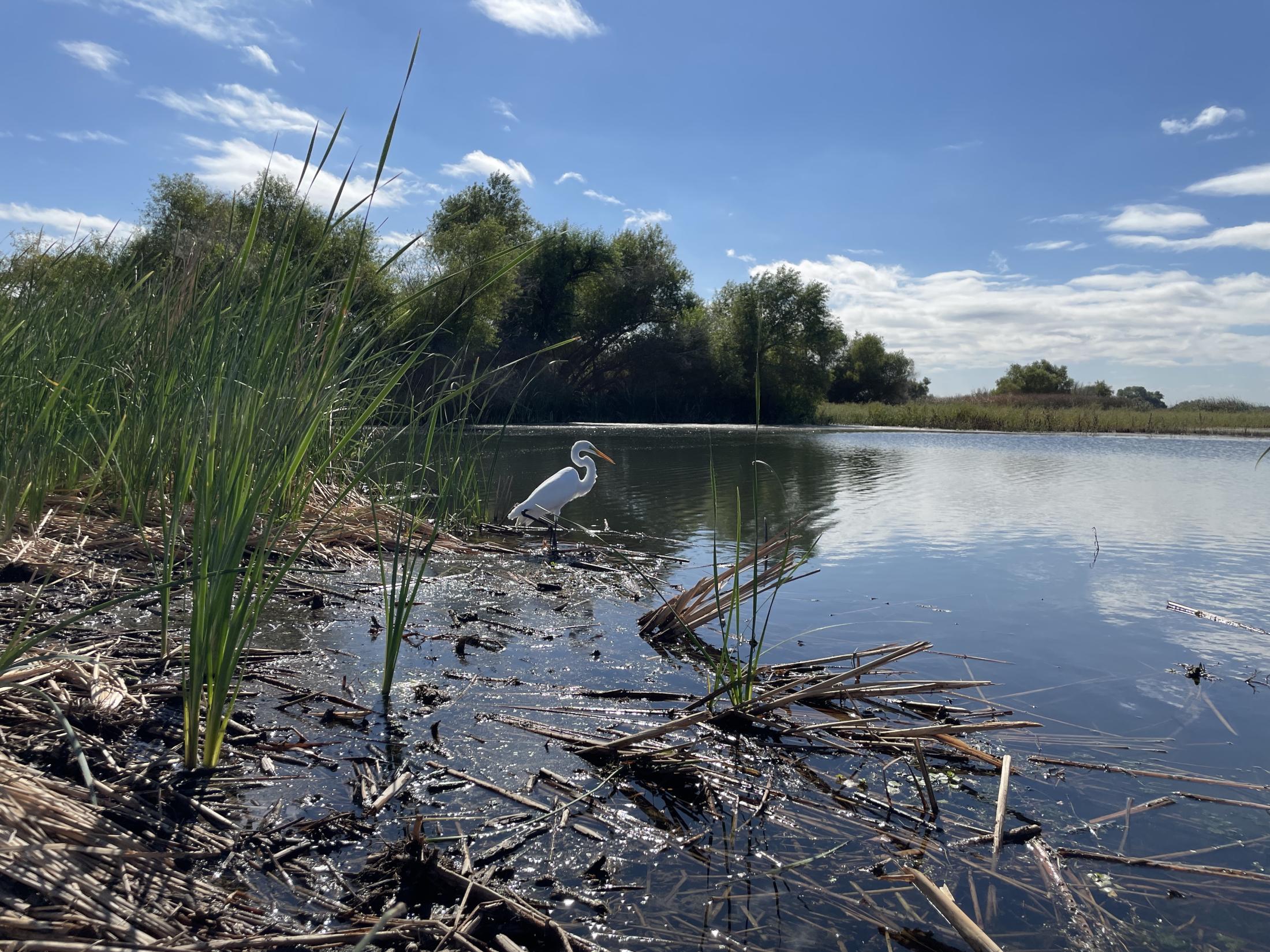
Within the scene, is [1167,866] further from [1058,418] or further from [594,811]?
[1058,418]

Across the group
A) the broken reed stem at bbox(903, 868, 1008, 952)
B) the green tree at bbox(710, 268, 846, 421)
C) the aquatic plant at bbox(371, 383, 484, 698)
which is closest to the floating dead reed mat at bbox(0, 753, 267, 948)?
the aquatic plant at bbox(371, 383, 484, 698)

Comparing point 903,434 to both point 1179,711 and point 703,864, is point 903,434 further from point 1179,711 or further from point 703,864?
point 703,864

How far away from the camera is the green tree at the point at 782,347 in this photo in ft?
157

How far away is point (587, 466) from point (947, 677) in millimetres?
5623

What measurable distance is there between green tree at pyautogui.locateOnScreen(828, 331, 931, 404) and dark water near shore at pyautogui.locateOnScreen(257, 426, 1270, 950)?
58.6 metres

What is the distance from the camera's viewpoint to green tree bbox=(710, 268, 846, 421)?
4794 centimetres

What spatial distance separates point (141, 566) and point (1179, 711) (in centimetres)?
578

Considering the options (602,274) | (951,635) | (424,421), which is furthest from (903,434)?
(951,635)

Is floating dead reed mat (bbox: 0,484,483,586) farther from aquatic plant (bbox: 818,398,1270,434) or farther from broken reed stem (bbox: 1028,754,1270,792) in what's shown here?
aquatic plant (bbox: 818,398,1270,434)

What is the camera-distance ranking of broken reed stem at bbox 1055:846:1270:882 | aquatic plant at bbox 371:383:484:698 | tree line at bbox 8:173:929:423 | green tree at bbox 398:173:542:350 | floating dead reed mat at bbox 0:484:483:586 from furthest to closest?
tree line at bbox 8:173:929:423, green tree at bbox 398:173:542:350, floating dead reed mat at bbox 0:484:483:586, aquatic plant at bbox 371:383:484:698, broken reed stem at bbox 1055:846:1270:882

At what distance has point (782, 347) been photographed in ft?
163

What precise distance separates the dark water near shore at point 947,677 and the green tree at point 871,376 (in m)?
58.6

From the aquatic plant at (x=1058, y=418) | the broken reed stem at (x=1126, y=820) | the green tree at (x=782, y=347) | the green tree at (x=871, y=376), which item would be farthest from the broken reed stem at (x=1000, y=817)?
the green tree at (x=871, y=376)

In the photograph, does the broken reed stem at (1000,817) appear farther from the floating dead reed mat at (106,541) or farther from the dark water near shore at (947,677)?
the floating dead reed mat at (106,541)
